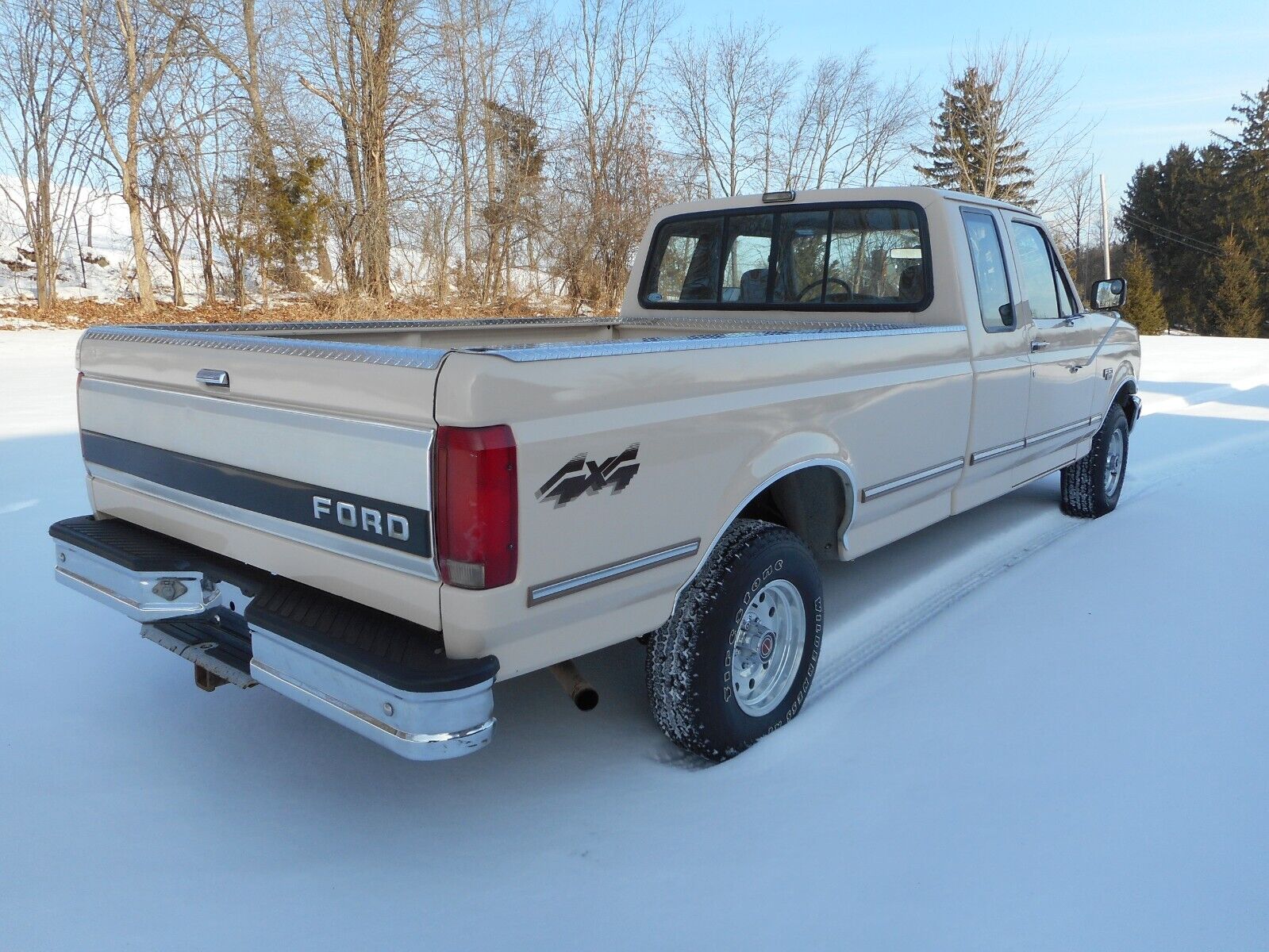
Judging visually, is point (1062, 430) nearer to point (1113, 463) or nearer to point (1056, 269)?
point (1056, 269)

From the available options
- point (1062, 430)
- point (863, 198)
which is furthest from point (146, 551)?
point (1062, 430)

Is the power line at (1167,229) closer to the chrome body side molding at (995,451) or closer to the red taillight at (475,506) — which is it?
the chrome body side molding at (995,451)

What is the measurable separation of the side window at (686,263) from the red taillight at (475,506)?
3.15 meters

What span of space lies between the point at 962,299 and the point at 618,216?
2155 cm

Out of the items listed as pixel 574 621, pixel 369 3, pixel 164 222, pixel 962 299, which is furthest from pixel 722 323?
pixel 164 222

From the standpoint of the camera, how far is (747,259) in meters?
4.93

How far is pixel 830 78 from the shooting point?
33.0 meters

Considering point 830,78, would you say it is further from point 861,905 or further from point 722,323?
point 861,905

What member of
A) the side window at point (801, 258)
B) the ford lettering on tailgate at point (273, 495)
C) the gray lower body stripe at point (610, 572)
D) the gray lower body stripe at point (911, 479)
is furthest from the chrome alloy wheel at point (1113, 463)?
the ford lettering on tailgate at point (273, 495)

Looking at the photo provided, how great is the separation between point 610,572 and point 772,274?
2.74 m

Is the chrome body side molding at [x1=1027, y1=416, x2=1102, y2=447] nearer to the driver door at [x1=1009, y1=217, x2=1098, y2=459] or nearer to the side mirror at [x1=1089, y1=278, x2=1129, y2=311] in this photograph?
the driver door at [x1=1009, y1=217, x2=1098, y2=459]

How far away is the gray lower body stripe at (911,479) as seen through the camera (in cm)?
360

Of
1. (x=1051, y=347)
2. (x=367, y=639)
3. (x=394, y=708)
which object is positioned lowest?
(x=394, y=708)

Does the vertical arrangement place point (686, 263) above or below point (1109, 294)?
above
